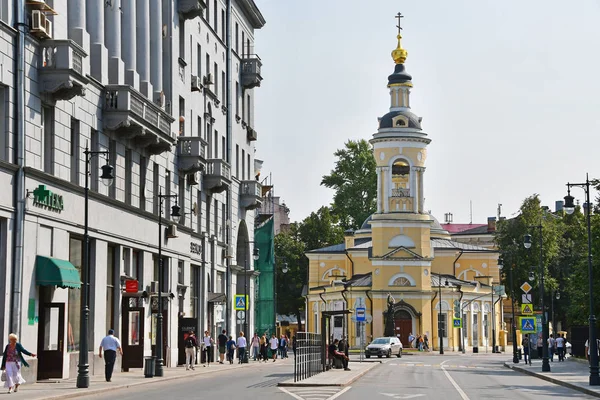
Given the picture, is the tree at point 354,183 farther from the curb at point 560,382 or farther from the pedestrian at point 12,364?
the pedestrian at point 12,364

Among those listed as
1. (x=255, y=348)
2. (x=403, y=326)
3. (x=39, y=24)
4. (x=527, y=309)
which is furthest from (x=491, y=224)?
(x=39, y=24)

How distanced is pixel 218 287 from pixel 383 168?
4749 centimetres

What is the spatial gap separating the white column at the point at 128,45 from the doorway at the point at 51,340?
474 inches

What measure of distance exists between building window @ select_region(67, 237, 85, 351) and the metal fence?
24.7 ft

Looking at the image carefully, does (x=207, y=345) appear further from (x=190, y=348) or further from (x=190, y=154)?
(x=190, y=154)

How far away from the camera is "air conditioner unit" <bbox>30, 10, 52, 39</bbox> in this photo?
33.3 meters

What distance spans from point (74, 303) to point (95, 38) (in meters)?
9.47

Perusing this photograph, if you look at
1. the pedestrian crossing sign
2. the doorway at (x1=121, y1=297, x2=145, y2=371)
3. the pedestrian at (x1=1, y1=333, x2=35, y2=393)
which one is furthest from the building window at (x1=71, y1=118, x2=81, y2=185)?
the pedestrian crossing sign

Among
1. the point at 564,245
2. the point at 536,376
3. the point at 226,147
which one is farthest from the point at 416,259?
the point at 536,376

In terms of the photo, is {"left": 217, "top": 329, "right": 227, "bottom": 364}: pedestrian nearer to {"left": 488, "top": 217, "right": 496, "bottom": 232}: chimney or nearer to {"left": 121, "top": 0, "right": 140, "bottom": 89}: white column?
{"left": 121, "top": 0, "right": 140, "bottom": 89}: white column

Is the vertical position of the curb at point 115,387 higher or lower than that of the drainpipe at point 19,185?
lower

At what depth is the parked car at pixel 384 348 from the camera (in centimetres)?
7706

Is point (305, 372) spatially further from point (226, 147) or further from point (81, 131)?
point (226, 147)

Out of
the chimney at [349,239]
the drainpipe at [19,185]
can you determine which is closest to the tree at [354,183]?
the chimney at [349,239]
